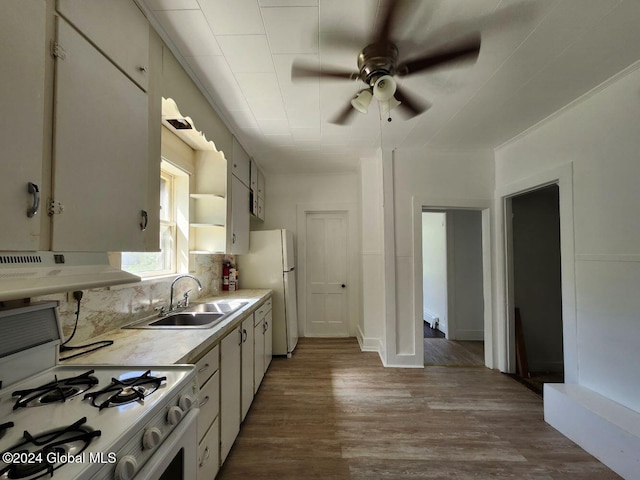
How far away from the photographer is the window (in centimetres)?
228

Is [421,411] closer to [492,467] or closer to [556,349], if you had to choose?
[492,467]

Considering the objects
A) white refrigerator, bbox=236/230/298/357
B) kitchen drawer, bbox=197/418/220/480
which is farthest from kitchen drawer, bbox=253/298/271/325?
kitchen drawer, bbox=197/418/220/480

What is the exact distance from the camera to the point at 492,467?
Answer: 1.67 m

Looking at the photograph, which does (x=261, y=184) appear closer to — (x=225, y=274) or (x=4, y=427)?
(x=225, y=274)

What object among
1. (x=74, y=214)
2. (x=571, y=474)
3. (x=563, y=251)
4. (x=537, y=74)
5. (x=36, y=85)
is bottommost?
(x=571, y=474)

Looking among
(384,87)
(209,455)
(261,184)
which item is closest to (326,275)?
(261,184)

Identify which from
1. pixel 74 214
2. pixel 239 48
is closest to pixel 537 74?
pixel 239 48

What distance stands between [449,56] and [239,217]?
2.32m

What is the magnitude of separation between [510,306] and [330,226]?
8.20ft

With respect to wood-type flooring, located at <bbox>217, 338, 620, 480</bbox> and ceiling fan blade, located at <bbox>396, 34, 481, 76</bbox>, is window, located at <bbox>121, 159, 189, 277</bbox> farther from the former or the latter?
ceiling fan blade, located at <bbox>396, 34, 481, 76</bbox>

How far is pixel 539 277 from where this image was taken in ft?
10.4

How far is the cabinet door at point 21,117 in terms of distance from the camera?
733mm

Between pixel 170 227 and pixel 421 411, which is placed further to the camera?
pixel 170 227

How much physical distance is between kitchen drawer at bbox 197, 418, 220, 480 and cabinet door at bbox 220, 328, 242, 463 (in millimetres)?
62
